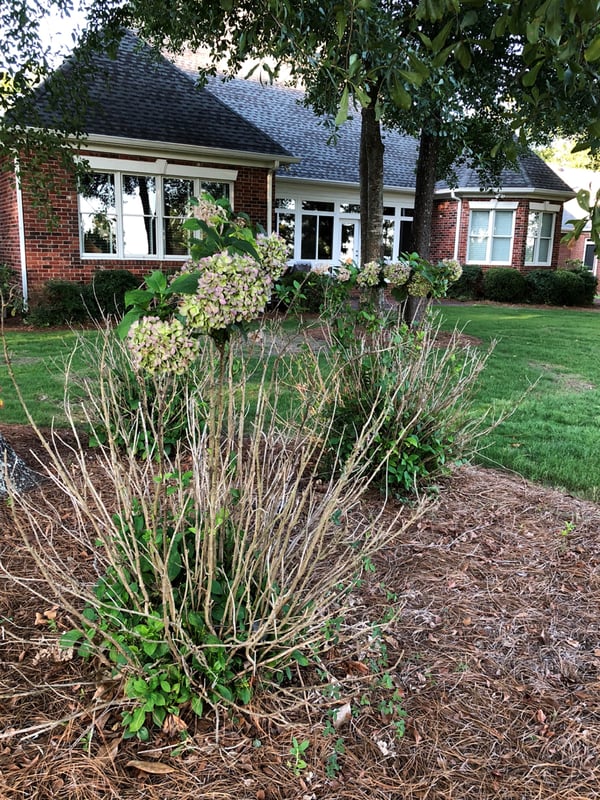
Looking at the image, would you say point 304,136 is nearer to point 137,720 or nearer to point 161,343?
point 161,343

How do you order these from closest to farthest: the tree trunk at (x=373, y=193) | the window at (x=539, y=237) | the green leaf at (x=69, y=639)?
the green leaf at (x=69, y=639) < the tree trunk at (x=373, y=193) < the window at (x=539, y=237)

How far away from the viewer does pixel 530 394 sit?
22.8 ft

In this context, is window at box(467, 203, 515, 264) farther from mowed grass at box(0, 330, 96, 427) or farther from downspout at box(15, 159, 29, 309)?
mowed grass at box(0, 330, 96, 427)

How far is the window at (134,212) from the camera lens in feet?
40.7

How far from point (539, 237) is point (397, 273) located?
18.2 meters

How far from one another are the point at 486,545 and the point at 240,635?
5.76 ft

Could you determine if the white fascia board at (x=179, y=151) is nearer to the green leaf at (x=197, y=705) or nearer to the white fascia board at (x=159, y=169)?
the white fascia board at (x=159, y=169)

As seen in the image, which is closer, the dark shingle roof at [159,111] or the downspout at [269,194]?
the dark shingle roof at [159,111]

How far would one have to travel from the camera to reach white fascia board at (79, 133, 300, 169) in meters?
11.9

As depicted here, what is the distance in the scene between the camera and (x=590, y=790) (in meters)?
1.92

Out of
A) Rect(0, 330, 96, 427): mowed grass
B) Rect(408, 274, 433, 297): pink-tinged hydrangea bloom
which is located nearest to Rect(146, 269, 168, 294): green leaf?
Rect(0, 330, 96, 427): mowed grass

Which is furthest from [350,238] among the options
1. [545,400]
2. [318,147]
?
[545,400]

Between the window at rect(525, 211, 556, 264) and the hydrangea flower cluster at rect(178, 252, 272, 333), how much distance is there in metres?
20.2

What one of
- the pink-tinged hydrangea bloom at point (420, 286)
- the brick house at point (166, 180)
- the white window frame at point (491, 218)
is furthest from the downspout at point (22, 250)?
the white window frame at point (491, 218)
